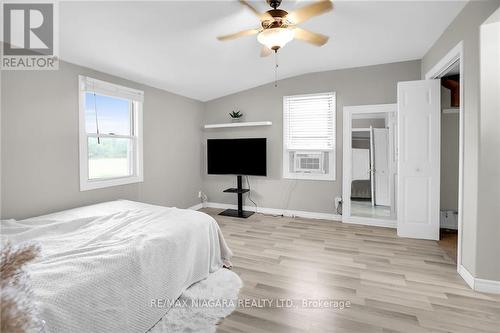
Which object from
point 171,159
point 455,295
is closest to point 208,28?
point 171,159

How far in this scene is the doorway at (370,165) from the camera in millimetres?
4273

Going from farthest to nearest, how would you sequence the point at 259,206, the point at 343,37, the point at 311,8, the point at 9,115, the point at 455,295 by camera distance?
the point at 259,206
the point at 343,37
the point at 9,115
the point at 455,295
the point at 311,8

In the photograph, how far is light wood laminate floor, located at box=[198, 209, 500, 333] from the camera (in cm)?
188

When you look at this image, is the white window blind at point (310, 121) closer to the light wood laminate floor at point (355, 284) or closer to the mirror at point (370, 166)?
the mirror at point (370, 166)

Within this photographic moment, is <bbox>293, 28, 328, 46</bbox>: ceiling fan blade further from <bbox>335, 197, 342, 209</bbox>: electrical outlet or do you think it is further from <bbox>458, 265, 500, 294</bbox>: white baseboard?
<bbox>335, 197, 342, 209</bbox>: electrical outlet

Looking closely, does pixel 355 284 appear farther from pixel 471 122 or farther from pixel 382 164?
pixel 382 164

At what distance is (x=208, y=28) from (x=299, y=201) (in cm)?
334

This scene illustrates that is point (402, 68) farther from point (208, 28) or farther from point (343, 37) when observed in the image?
point (208, 28)

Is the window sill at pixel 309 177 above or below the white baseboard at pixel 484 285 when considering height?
above

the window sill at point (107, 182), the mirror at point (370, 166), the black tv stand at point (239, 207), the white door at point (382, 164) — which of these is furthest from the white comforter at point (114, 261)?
the white door at point (382, 164)

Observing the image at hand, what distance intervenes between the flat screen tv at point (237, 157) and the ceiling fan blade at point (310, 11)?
2.66 metres

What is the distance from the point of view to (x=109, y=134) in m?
3.57

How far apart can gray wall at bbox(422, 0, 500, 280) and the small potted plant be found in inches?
136

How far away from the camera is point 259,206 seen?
16.9 ft
